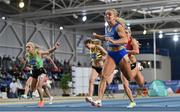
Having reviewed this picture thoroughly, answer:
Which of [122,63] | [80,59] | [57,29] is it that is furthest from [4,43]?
[122,63]

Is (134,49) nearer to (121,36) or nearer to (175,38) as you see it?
(121,36)

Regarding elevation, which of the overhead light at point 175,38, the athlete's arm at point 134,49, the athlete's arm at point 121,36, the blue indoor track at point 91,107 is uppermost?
the overhead light at point 175,38

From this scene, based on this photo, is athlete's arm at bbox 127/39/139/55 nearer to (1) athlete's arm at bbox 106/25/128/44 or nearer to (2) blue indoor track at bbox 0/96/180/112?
(1) athlete's arm at bbox 106/25/128/44

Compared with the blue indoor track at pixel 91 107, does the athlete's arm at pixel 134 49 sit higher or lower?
higher

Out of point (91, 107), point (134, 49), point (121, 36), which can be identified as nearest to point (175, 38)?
point (134, 49)

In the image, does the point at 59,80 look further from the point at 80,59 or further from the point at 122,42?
the point at 122,42

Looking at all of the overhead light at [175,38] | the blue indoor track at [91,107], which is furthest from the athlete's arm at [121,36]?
the overhead light at [175,38]

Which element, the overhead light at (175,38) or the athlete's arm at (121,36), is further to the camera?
the overhead light at (175,38)

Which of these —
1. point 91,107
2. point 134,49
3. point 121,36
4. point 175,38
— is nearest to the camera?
point 121,36

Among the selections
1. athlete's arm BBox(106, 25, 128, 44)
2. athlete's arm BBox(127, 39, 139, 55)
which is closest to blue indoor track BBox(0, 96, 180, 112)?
athlete's arm BBox(127, 39, 139, 55)

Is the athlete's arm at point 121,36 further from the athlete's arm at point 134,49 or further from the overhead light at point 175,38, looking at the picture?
the overhead light at point 175,38

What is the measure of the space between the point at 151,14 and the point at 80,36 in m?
8.37

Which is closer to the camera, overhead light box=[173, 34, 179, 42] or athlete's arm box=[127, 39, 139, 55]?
athlete's arm box=[127, 39, 139, 55]

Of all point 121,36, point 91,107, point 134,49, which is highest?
point 121,36
